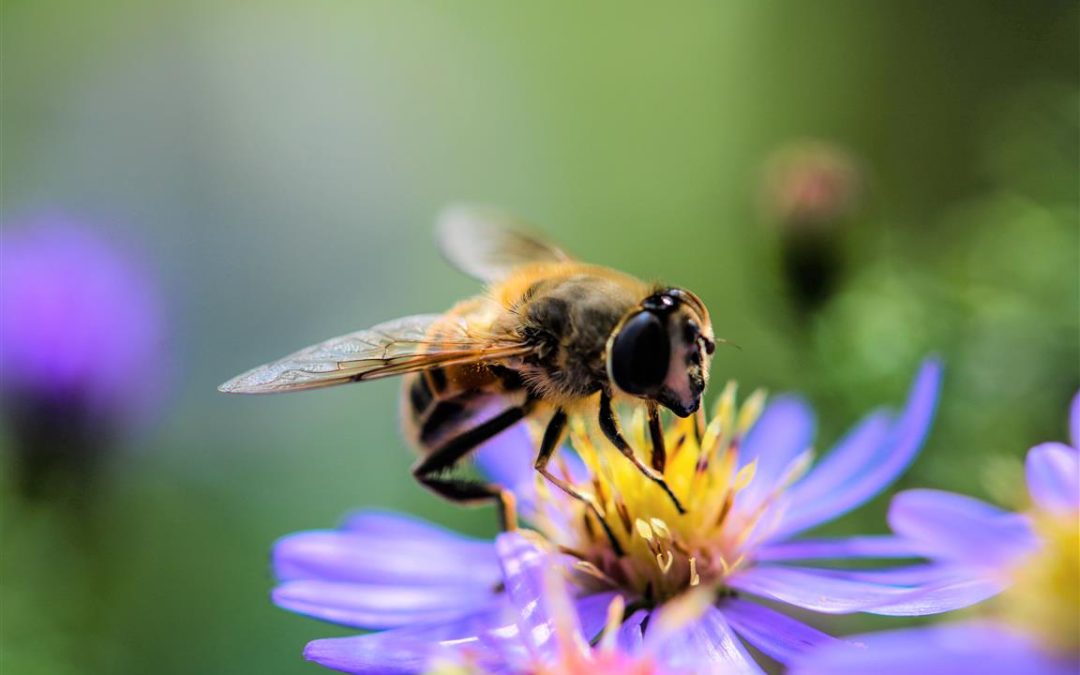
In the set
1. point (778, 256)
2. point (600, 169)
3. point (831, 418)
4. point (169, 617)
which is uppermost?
point (600, 169)

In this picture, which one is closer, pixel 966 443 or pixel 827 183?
pixel 966 443

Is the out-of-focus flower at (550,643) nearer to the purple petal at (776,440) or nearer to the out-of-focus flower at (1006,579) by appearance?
the out-of-focus flower at (1006,579)

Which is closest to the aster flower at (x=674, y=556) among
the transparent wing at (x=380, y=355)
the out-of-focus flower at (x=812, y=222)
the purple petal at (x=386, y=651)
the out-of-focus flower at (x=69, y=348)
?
the purple petal at (x=386, y=651)

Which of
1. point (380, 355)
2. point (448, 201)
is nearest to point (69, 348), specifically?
point (380, 355)

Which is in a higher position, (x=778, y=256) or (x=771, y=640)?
(x=778, y=256)

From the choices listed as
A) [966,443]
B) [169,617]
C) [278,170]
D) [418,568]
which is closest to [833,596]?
[418,568]

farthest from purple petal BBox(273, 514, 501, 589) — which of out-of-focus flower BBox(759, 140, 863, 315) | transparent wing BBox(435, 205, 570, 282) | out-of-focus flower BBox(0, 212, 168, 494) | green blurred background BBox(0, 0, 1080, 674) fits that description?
out-of-focus flower BBox(759, 140, 863, 315)

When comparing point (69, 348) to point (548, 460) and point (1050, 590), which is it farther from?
point (1050, 590)

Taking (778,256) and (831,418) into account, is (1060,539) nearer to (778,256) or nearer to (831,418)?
(831,418)
